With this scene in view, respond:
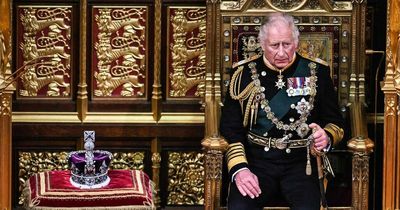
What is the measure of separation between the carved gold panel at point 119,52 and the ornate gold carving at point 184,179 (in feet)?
1.60

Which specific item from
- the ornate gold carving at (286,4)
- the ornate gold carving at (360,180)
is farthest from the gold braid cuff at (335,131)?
the ornate gold carving at (286,4)

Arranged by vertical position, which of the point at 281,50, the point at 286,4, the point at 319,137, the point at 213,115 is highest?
the point at 286,4

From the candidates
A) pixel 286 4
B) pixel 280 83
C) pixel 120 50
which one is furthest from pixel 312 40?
pixel 120 50

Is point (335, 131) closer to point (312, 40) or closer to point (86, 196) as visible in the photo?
point (312, 40)

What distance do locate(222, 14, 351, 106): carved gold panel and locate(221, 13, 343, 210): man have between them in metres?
0.50

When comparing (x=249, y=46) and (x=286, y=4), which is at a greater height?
(x=286, y=4)

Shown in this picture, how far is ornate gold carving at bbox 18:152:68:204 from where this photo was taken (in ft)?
27.3

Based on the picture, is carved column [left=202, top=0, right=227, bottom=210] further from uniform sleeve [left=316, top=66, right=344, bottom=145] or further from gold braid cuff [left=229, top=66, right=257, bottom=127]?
uniform sleeve [left=316, top=66, right=344, bottom=145]

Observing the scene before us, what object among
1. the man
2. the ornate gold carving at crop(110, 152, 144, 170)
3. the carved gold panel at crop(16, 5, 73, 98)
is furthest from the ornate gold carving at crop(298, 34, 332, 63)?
the carved gold panel at crop(16, 5, 73, 98)

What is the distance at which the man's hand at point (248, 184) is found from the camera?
7.08 metres

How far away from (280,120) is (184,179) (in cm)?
126

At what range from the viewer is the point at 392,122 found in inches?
287

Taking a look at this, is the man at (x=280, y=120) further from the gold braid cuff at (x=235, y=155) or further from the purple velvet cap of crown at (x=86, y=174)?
the purple velvet cap of crown at (x=86, y=174)

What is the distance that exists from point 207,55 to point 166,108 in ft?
1.85
